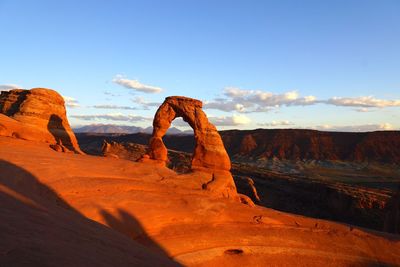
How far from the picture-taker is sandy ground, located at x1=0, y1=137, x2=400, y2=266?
38.3 feet

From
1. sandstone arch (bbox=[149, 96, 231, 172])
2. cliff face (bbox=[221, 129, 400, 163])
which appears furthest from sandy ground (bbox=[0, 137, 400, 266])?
cliff face (bbox=[221, 129, 400, 163])

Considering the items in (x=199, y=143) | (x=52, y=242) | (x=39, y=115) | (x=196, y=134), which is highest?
(x=39, y=115)

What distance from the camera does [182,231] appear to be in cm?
1282

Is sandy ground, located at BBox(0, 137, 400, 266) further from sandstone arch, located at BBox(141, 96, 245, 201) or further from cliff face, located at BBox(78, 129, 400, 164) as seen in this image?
cliff face, located at BBox(78, 129, 400, 164)

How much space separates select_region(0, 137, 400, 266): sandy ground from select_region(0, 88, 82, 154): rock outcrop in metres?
7.00

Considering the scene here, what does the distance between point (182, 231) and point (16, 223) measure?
25.6 feet

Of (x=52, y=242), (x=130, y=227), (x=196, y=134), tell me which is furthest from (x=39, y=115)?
(x=52, y=242)

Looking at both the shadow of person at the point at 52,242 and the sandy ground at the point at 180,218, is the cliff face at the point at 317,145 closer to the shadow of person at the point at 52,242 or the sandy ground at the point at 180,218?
the sandy ground at the point at 180,218

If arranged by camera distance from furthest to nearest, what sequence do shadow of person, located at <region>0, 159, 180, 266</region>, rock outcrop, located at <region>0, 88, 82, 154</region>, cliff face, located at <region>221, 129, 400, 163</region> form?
1. cliff face, located at <region>221, 129, 400, 163</region>
2. rock outcrop, located at <region>0, 88, 82, 154</region>
3. shadow of person, located at <region>0, 159, 180, 266</region>

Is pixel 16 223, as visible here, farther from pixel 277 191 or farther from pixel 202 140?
pixel 277 191

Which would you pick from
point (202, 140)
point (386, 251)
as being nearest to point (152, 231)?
point (202, 140)

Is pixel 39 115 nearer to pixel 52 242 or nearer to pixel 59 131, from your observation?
pixel 59 131

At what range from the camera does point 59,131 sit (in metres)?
24.9

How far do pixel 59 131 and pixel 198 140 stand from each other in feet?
35.6
